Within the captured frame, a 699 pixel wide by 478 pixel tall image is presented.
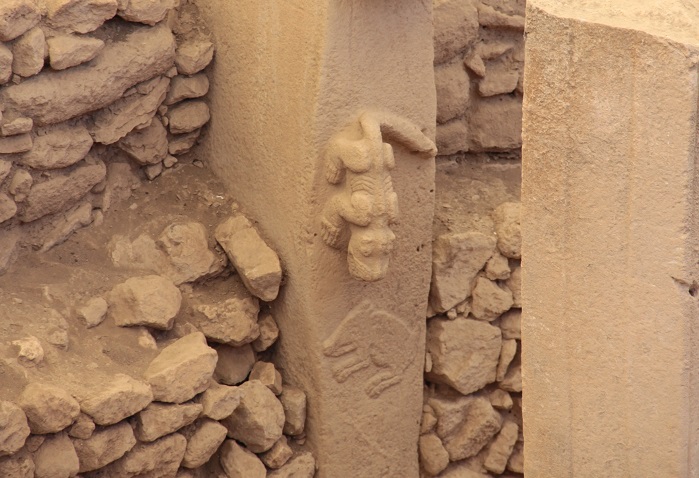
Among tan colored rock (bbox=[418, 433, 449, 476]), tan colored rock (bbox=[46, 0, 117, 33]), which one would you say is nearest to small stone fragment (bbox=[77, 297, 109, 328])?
tan colored rock (bbox=[46, 0, 117, 33])

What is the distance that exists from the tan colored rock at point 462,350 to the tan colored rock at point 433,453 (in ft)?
0.62

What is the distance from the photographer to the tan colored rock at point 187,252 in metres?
3.98

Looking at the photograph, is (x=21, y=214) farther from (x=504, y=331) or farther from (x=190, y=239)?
(x=504, y=331)

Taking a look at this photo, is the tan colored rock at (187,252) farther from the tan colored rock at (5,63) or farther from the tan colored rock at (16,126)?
the tan colored rock at (5,63)

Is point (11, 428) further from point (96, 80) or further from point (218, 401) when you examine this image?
point (96, 80)

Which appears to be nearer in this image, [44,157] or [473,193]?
[44,157]

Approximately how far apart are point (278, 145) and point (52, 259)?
743 millimetres

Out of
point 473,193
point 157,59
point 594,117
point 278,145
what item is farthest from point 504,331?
point 594,117

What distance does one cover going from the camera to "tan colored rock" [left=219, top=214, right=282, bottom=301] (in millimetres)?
3936

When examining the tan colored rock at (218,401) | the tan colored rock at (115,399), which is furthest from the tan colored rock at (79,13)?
the tan colored rock at (218,401)

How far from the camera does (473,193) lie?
4.50 meters

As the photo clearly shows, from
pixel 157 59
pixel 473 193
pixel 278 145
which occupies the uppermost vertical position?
pixel 157 59

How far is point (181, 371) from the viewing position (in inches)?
144

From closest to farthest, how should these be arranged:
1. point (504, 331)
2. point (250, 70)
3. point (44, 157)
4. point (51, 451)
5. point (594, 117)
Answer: point (594, 117) < point (51, 451) < point (44, 157) < point (250, 70) < point (504, 331)
